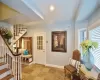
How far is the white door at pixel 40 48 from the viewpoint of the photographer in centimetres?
515

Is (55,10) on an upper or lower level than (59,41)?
upper

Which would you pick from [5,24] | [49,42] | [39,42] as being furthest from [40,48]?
[5,24]

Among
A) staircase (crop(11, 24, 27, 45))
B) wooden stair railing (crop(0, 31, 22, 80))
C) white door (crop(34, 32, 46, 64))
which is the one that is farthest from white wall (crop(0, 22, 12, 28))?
white door (crop(34, 32, 46, 64))

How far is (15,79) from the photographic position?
2.81 meters

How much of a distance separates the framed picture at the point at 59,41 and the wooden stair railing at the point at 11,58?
7.68 ft

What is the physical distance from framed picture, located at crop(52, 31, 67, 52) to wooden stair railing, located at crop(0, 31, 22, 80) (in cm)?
234

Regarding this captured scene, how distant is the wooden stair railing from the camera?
2824mm

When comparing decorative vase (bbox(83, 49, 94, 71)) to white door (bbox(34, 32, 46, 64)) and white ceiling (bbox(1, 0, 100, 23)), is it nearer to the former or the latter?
white ceiling (bbox(1, 0, 100, 23))

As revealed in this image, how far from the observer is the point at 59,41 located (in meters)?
4.64

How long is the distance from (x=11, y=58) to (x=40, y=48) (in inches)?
98.2

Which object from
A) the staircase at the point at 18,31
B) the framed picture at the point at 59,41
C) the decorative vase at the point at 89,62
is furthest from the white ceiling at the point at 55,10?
the staircase at the point at 18,31

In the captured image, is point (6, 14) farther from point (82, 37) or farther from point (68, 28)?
point (82, 37)

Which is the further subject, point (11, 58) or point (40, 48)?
point (40, 48)

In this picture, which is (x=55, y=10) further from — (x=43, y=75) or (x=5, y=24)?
(x=43, y=75)
